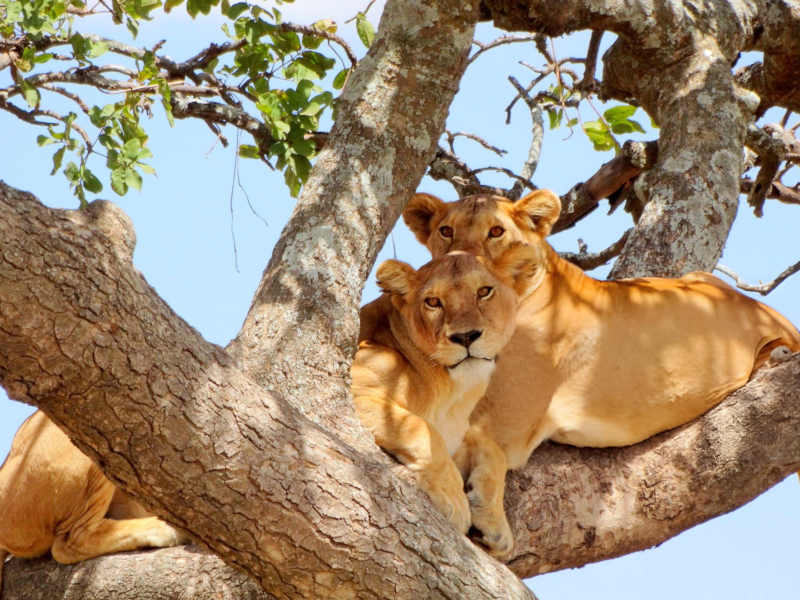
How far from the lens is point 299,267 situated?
4180 millimetres

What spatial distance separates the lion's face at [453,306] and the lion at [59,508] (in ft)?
4.11

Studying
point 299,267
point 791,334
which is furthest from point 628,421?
point 299,267

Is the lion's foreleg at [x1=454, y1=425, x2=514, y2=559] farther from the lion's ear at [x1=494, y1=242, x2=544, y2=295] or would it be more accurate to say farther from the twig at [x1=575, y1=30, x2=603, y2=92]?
the twig at [x1=575, y1=30, x2=603, y2=92]

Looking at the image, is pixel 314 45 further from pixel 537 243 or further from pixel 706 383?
pixel 706 383

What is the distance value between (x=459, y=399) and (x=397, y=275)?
1.88 feet

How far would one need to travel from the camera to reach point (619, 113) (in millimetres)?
7137

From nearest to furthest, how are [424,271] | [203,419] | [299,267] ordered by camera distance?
1. [203,419]
2. [299,267]
3. [424,271]

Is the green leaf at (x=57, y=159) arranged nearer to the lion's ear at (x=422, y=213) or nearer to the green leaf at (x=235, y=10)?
the green leaf at (x=235, y=10)

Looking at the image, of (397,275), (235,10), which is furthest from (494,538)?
(235,10)

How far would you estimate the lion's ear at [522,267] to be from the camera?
5012 millimetres

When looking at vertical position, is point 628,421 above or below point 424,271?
below


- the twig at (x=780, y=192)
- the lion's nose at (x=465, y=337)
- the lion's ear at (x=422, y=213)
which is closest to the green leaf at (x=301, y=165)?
the lion's ear at (x=422, y=213)

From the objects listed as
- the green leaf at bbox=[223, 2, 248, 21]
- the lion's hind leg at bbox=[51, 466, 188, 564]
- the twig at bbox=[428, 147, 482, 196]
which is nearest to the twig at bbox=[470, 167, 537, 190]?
the twig at bbox=[428, 147, 482, 196]

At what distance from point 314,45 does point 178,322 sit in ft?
12.4
